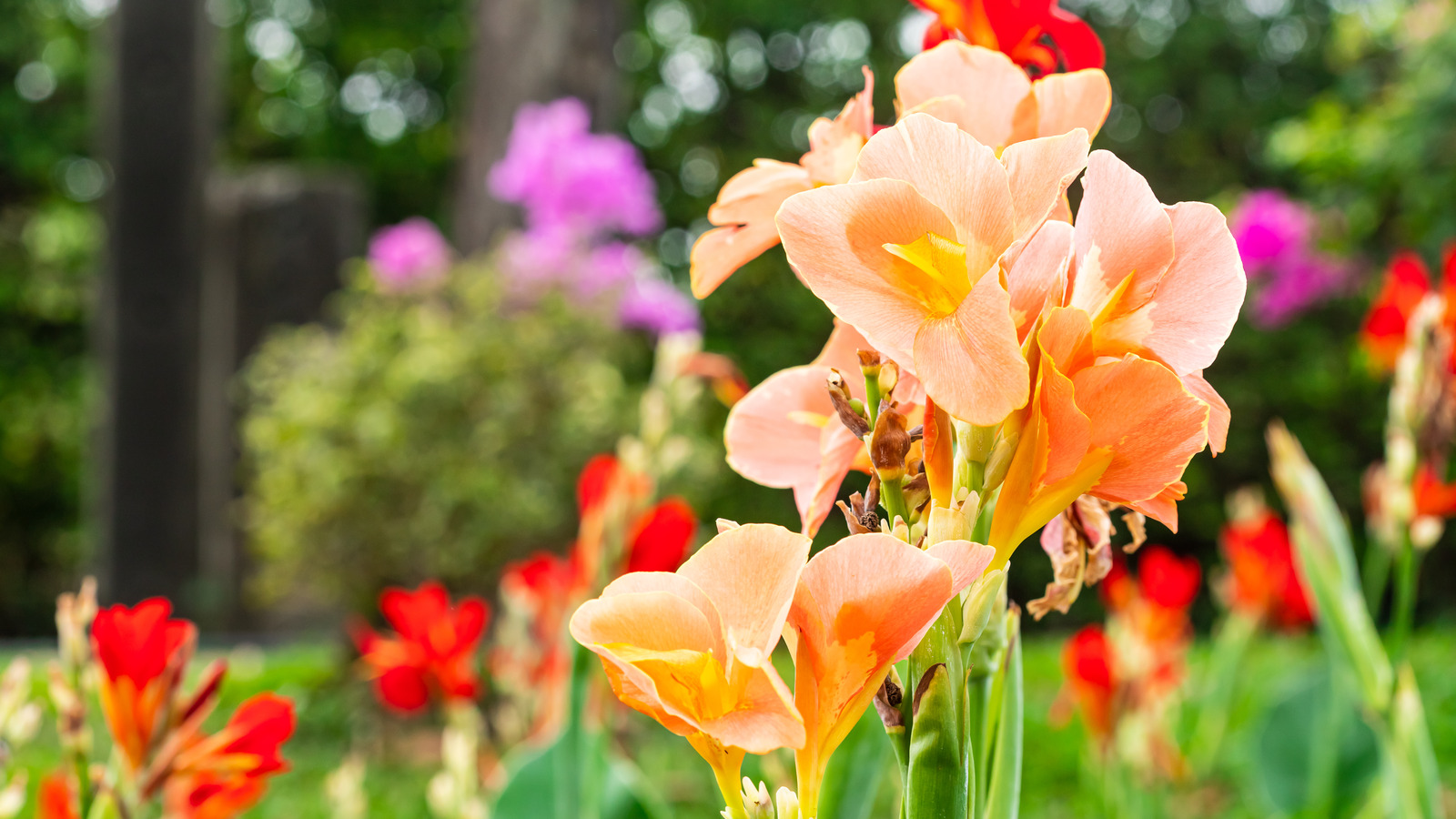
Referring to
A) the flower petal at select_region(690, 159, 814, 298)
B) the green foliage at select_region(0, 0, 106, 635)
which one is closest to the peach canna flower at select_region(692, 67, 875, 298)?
the flower petal at select_region(690, 159, 814, 298)

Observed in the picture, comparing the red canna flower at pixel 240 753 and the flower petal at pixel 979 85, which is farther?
the red canna flower at pixel 240 753

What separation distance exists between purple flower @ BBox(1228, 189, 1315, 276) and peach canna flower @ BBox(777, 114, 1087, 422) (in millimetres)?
4180

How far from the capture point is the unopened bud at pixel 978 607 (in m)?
0.27

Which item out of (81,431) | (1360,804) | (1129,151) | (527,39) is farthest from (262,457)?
(1129,151)

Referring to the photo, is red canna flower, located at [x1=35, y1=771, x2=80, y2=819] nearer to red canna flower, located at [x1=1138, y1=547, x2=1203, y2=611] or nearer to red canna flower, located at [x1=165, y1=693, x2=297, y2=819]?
red canna flower, located at [x1=165, y1=693, x2=297, y2=819]

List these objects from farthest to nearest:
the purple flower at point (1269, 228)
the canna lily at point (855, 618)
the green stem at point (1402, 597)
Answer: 1. the purple flower at point (1269, 228)
2. the green stem at point (1402, 597)
3. the canna lily at point (855, 618)

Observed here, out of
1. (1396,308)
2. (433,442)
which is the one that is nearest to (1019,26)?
(1396,308)

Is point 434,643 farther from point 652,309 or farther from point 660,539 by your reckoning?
point 652,309

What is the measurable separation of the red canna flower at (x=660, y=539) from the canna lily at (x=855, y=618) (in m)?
0.64

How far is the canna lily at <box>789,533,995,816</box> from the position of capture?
0.80ft

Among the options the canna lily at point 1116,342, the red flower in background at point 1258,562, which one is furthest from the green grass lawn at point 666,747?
the canna lily at point 1116,342

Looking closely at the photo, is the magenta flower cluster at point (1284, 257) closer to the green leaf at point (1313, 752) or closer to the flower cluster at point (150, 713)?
the green leaf at point (1313, 752)

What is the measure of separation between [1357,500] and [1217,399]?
7.95 metres

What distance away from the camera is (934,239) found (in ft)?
0.89
